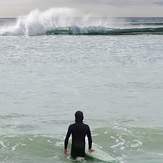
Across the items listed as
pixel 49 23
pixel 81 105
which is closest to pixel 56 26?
pixel 49 23

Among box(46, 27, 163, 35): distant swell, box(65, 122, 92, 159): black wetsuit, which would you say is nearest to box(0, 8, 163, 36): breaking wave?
box(46, 27, 163, 35): distant swell

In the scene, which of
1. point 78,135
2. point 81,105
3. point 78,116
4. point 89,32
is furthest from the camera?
point 89,32

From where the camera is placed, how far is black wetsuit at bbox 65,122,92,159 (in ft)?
20.4

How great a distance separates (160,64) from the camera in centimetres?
1878

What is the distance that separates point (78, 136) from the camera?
20.5ft

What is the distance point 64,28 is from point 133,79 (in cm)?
3572

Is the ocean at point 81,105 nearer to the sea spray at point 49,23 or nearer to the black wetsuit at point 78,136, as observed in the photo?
the black wetsuit at point 78,136

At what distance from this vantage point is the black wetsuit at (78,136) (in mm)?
6203

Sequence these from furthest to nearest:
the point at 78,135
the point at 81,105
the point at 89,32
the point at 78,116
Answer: the point at 89,32, the point at 81,105, the point at 78,135, the point at 78,116

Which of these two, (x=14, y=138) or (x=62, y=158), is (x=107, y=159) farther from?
(x=14, y=138)

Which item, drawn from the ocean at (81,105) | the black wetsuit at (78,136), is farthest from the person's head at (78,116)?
the ocean at (81,105)

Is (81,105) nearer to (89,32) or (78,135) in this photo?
(78,135)

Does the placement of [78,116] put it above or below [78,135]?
above

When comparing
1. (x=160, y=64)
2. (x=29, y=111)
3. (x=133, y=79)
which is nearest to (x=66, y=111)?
(x=29, y=111)
